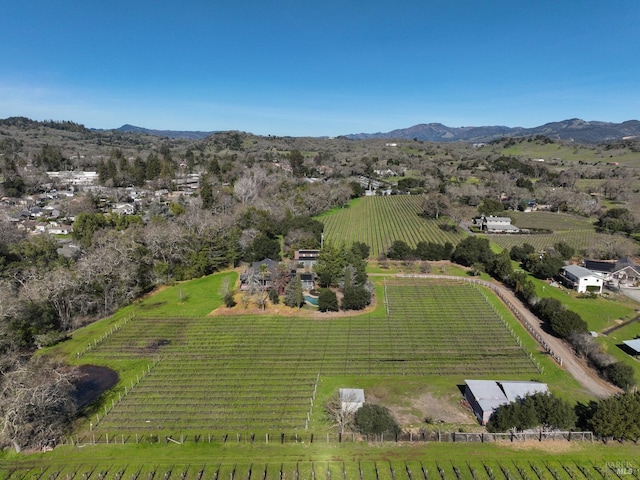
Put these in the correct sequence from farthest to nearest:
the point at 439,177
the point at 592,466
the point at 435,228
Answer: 1. the point at 439,177
2. the point at 435,228
3. the point at 592,466

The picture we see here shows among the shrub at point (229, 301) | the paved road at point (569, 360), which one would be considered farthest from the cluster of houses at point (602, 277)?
the shrub at point (229, 301)

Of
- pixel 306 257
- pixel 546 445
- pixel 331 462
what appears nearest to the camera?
pixel 331 462

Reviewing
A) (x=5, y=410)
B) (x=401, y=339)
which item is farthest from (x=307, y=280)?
(x=5, y=410)

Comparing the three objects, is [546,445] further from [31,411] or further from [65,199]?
[65,199]

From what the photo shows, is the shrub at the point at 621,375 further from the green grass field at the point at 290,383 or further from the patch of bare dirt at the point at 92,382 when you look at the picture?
the patch of bare dirt at the point at 92,382

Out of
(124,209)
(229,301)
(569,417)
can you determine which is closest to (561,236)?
(569,417)

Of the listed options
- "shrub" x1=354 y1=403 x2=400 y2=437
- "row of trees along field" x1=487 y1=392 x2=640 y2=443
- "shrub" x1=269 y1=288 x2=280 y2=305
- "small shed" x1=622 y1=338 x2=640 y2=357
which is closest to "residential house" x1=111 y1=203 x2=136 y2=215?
"shrub" x1=269 y1=288 x2=280 y2=305

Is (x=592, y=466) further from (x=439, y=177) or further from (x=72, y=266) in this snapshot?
(x=439, y=177)
